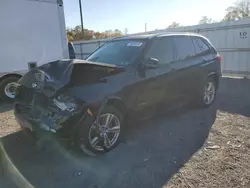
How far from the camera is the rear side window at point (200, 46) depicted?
564 cm

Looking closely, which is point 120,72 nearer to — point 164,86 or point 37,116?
point 164,86

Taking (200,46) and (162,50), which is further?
(200,46)

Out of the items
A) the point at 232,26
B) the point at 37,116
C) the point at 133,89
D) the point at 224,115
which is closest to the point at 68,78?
the point at 37,116

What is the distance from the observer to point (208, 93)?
598cm

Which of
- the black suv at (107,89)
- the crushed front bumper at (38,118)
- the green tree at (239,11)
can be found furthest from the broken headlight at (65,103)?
the green tree at (239,11)

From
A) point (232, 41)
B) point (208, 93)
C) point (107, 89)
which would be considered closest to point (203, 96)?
point (208, 93)

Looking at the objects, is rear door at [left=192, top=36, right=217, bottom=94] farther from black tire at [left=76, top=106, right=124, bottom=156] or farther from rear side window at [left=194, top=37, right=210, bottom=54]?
black tire at [left=76, top=106, right=124, bottom=156]

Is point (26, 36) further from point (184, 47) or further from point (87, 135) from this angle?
point (87, 135)

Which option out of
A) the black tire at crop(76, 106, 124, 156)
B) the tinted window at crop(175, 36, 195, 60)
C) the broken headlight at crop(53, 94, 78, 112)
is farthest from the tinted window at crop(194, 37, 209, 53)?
the broken headlight at crop(53, 94, 78, 112)

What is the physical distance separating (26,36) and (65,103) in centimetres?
527

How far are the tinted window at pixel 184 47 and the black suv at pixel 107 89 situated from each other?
0.9 inches

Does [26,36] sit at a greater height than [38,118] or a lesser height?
greater

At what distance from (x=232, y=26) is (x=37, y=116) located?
918 centimetres

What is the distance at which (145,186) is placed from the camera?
291 centimetres
